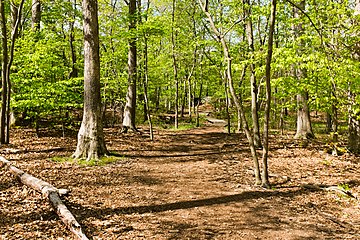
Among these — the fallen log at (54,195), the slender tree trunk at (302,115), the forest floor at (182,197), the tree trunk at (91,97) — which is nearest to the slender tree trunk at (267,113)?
the forest floor at (182,197)

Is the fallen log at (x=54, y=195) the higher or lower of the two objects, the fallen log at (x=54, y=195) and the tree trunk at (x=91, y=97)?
the lower

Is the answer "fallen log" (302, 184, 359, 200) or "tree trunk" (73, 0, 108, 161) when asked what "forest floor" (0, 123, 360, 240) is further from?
"tree trunk" (73, 0, 108, 161)

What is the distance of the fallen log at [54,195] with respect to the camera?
4.55 metres

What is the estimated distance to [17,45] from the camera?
1209cm

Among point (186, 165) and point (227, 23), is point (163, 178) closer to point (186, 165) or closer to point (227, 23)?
point (186, 165)

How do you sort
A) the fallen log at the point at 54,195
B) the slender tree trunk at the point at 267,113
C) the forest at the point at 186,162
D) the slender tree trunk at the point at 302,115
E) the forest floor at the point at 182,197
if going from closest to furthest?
1. the fallen log at the point at 54,195
2. the forest floor at the point at 182,197
3. the forest at the point at 186,162
4. the slender tree trunk at the point at 267,113
5. the slender tree trunk at the point at 302,115

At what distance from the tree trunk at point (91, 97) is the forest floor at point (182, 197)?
2.50ft

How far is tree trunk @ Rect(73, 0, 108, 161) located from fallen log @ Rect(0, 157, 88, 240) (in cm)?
221

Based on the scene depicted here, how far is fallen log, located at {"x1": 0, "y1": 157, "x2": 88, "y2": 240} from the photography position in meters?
4.55

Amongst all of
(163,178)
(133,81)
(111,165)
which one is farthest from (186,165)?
(133,81)

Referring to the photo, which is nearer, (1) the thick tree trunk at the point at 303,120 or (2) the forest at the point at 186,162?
(2) the forest at the point at 186,162

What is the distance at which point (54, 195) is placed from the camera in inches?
223

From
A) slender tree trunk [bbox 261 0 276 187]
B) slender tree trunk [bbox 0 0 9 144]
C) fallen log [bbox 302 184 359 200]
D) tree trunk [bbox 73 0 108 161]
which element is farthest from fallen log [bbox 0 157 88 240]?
fallen log [bbox 302 184 359 200]

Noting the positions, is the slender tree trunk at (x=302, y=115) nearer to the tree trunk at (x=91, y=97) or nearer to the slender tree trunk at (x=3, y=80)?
the tree trunk at (x=91, y=97)
